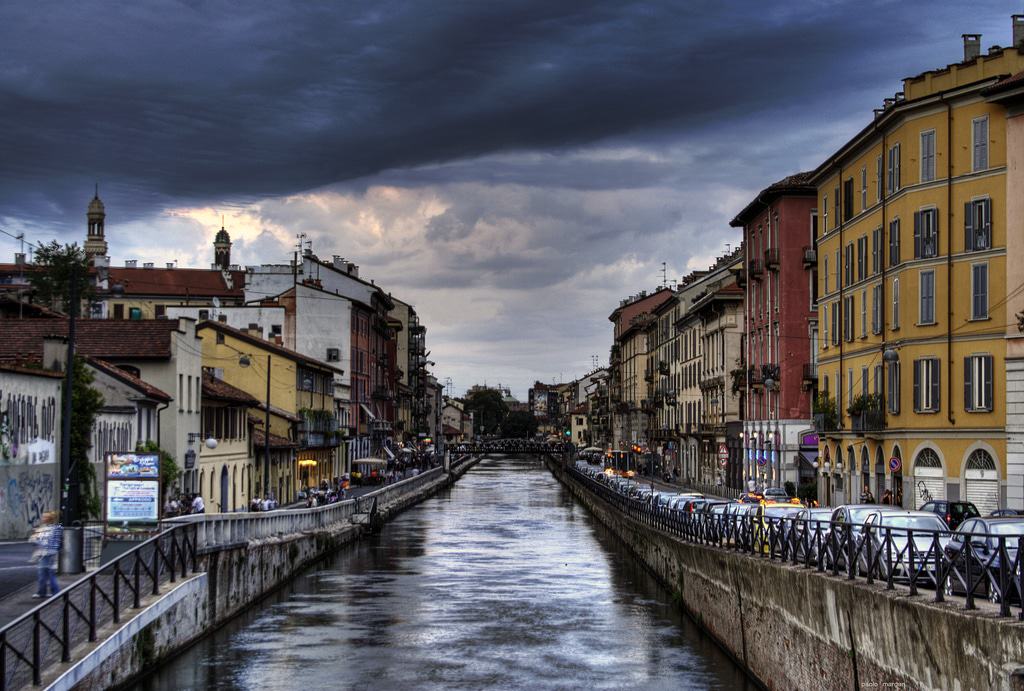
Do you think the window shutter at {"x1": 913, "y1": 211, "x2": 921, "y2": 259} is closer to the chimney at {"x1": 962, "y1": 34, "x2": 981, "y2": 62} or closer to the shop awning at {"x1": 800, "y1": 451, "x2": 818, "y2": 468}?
the chimney at {"x1": 962, "y1": 34, "x2": 981, "y2": 62}

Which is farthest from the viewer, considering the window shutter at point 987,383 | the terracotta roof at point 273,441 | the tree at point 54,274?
the tree at point 54,274

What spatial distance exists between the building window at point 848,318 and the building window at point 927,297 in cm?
951

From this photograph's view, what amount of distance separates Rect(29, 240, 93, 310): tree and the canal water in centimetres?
5587

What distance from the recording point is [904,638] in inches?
737

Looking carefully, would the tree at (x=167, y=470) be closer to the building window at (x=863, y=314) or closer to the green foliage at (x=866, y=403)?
the green foliage at (x=866, y=403)

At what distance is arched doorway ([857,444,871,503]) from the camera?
199 feet

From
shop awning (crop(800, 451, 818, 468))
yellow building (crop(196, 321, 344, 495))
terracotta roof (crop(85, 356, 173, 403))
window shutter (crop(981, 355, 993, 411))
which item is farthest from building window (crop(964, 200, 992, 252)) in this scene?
yellow building (crop(196, 321, 344, 495))

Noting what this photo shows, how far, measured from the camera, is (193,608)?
34438 millimetres

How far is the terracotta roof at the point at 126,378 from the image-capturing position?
52188 millimetres

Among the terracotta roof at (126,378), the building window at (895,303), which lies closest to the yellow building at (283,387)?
the terracotta roof at (126,378)

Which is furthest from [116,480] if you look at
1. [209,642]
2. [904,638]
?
[904,638]

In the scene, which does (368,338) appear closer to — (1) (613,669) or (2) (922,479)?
(2) (922,479)

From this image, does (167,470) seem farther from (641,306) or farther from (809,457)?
(641,306)

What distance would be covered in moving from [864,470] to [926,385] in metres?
8.31
